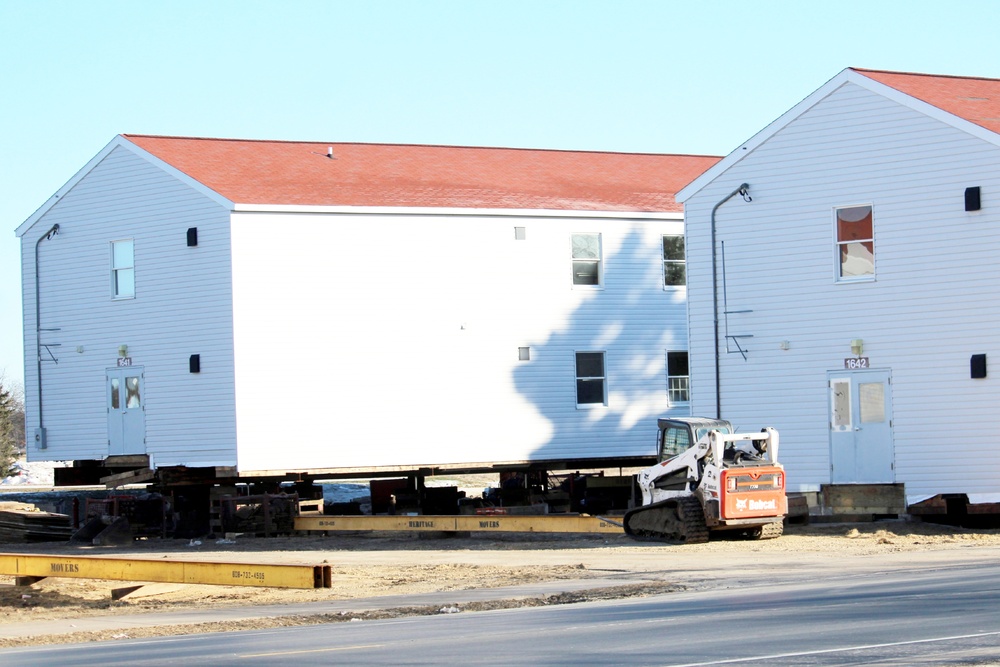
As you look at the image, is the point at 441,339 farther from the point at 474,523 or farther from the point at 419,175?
the point at 474,523

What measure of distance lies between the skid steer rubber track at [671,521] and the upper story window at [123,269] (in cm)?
1417

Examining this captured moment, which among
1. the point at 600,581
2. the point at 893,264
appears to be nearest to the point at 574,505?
the point at 893,264

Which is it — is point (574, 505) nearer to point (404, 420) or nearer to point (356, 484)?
point (404, 420)

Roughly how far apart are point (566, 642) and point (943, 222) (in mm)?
16377

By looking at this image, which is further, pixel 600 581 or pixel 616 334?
pixel 616 334

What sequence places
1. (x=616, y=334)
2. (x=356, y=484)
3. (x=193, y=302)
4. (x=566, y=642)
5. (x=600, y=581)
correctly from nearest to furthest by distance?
(x=566, y=642) → (x=600, y=581) → (x=193, y=302) → (x=616, y=334) → (x=356, y=484)

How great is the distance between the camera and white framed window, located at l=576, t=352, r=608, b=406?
113 ft

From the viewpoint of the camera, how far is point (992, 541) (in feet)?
72.8

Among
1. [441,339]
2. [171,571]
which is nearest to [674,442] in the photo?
[171,571]

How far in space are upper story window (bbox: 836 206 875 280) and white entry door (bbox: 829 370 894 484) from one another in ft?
6.44

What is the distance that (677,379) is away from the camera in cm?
3519

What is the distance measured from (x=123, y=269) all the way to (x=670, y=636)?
23611mm

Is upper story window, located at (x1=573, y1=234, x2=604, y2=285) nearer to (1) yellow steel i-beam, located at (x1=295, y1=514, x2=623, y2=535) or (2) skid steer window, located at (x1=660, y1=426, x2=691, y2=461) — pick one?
(1) yellow steel i-beam, located at (x1=295, y1=514, x2=623, y2=535)

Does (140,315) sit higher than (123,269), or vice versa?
(123,269)
